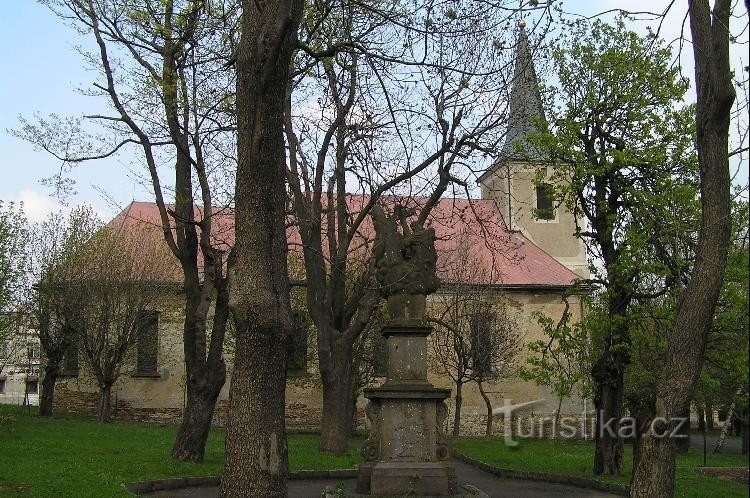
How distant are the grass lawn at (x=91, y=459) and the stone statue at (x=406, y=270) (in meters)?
4.75

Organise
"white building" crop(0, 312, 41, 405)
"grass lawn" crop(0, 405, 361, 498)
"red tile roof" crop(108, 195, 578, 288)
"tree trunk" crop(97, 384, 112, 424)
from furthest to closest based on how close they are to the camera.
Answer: "red tile roof" crop(108, 195, 578, 288), "tree trunk" crop(97, 384, 112, 424), "white building" crop(0, 312, 41, 405), "grass lawn" crop(0, 405, 361, 498)

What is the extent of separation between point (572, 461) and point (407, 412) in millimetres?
9164

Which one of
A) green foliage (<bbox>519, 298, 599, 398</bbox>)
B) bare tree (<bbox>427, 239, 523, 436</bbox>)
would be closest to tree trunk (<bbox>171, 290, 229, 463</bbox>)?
green foliage (<bbox>519, 298, 599, 398</bbox>)

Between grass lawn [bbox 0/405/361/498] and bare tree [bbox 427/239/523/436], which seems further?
bare tree [bbox 427/239/523/436]

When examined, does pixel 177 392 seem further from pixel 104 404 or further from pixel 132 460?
pixel 132 460

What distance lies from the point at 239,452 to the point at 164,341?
2530cm

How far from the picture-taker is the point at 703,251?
765 centimetres

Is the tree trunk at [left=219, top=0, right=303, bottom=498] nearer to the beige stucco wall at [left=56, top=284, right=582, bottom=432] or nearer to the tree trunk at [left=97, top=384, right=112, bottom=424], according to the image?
the tree trunk at [left=97, top=384, right=112, bottom=424]

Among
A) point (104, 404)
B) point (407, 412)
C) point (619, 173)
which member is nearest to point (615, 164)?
point (619, 173)

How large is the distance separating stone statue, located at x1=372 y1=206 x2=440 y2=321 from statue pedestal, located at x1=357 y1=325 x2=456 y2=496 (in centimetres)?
42

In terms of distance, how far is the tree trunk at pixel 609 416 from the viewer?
1617 centimetres

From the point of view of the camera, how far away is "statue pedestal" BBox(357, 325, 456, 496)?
1192 centimetres

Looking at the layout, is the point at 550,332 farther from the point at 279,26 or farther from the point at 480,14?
the point at 279,26

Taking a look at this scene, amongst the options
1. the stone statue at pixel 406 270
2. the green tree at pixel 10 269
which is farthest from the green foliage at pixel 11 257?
the stone statue at pixel 406 270
